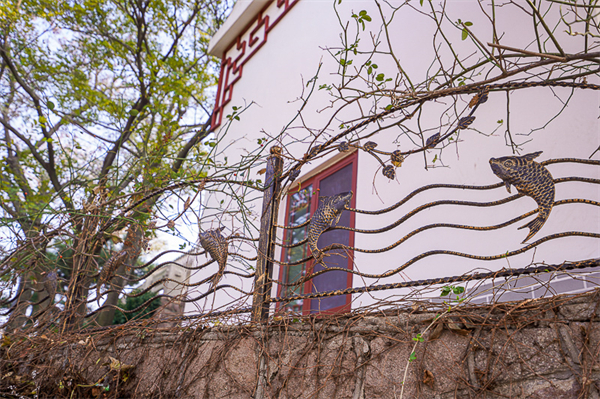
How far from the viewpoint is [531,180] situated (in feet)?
4.33

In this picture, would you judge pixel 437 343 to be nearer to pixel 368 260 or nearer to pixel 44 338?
pixel 368 260

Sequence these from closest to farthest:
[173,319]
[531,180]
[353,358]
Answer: [531,180] < [353,358] < [173,319]

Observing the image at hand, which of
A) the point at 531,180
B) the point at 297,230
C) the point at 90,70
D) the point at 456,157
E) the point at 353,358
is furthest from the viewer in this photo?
the point at 90,70

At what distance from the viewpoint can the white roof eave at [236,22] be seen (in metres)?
5.34

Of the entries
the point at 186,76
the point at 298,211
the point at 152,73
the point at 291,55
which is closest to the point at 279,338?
the point at 298,211

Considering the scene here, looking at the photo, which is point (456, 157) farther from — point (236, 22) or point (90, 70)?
point (90, 70)

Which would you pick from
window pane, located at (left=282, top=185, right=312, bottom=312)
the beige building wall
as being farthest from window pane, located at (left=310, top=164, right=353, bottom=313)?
window pane, located at (left=282, top=185, right=312, bottom=312)

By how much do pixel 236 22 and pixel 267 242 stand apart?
441 centimetres

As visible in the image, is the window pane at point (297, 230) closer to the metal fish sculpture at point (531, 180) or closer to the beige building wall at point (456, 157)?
the beige building wall at point (456, 157)

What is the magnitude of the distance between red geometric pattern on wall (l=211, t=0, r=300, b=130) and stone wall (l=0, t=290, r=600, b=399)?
395cm

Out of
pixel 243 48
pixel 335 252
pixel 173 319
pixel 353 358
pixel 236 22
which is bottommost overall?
pixel 353 358

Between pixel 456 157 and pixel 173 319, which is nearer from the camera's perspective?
pixel 173 319

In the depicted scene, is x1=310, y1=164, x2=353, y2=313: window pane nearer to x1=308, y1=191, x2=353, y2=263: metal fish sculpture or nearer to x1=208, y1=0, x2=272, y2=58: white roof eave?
x1=308, y1=191, x2=353, y2=263: metal fish sculpture

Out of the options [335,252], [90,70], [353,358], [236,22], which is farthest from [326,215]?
[90,70]
